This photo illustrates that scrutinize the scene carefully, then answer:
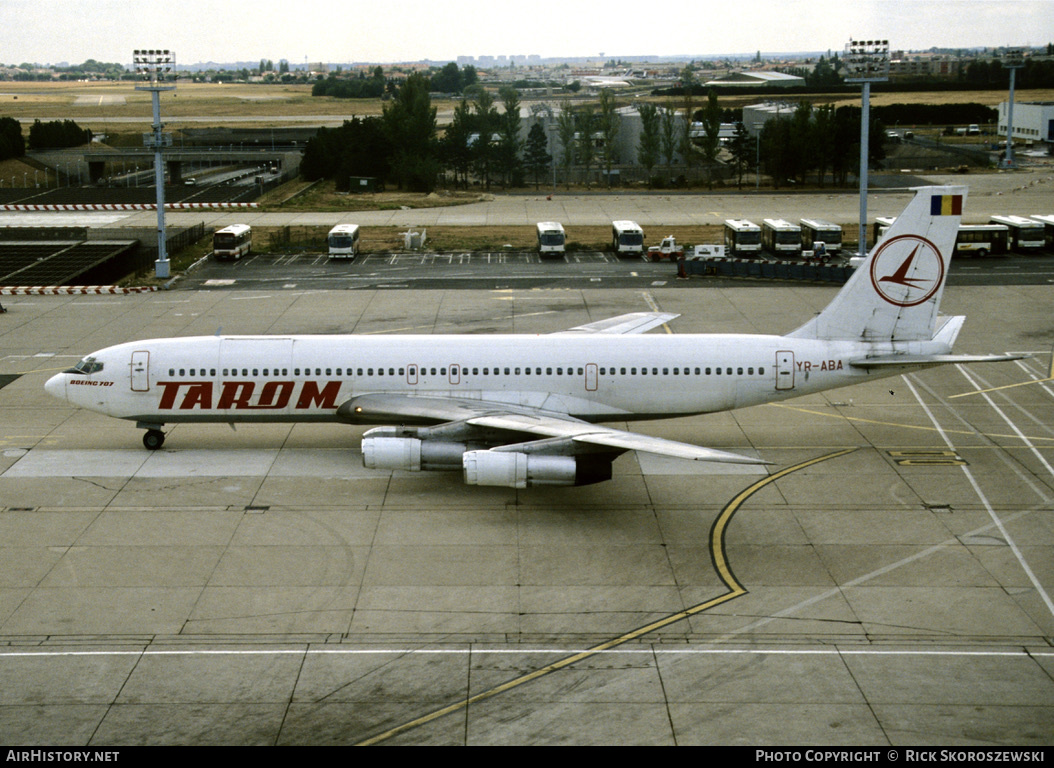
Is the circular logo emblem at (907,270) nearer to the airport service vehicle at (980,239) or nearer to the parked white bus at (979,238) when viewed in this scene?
the parked white bus at (979,238)

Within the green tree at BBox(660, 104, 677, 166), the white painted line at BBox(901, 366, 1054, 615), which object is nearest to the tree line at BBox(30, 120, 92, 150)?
the green tree at BBox(660, 104, 677, 166)

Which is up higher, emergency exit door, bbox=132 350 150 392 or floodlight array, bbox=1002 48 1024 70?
floodlight array, bbox=1002 48 1024 70

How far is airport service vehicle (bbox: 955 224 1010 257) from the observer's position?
281 ft

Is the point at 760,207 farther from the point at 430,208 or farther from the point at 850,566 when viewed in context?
the point at 850,566

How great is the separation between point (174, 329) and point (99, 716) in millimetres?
42361

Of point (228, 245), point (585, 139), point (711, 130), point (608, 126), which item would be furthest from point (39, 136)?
point (711, 130)

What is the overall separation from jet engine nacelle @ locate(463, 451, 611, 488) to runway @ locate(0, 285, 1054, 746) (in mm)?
1439

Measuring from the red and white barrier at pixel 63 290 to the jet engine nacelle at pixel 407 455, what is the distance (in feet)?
149

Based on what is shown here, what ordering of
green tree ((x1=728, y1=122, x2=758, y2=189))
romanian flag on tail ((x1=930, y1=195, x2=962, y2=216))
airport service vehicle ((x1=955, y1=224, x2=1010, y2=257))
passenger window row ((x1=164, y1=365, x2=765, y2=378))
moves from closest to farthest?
1. romanian flag on tail ((x1=930, y1=195, x2=962, y2=216))
2. passenger window row ((x1=164, y1=365, x2=765, y2=378))
3. airport service vehicle ((x1=955, y1=224, x2=1010, y2=257))
4. green tree ((x1=728, y1=122, x2=758, y2=189))

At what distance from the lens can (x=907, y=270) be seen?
39375mm

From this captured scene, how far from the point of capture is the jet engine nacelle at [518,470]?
110ft

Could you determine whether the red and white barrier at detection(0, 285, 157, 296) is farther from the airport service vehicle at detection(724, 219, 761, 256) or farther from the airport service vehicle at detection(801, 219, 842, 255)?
the airport service vehicle at detection(801, 219, 842, 255)

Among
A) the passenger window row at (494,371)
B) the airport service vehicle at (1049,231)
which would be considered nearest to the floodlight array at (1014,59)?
the airport service vehicle at (1049,231)

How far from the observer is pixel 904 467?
1518 inches
